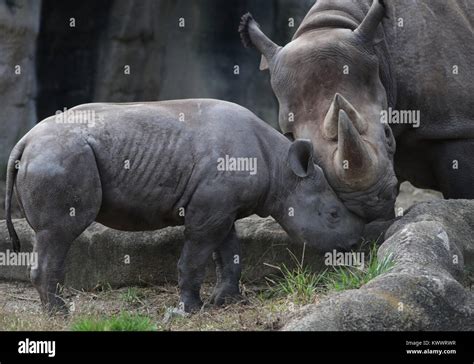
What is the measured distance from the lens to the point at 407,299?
5145mm

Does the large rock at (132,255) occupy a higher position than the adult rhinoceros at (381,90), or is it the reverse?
the adult rhinoceros at (381,90)

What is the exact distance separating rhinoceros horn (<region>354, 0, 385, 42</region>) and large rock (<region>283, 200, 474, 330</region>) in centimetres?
204

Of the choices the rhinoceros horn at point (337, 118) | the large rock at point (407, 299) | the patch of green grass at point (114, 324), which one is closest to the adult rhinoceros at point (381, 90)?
the rhinoceros horn at point (337, 118)

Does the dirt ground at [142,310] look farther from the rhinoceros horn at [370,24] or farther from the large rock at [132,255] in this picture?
the rhinoceros horn at [370,24]

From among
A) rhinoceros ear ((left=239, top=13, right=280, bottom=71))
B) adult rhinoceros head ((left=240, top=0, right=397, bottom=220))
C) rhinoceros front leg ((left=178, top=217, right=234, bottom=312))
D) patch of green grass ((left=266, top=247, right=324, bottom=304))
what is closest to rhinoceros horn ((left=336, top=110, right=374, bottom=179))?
adult rhinoceros head ((left=240, top=0, right=397, bottom=220))

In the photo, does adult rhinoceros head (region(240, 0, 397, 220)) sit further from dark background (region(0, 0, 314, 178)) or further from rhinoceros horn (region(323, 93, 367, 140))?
dark background (region(0, 0, 314, 178))

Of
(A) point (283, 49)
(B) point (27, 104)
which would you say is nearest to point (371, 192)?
(A) point (283, 49)

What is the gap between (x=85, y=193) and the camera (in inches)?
258

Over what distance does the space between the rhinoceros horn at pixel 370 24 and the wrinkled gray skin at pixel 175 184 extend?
1070mm

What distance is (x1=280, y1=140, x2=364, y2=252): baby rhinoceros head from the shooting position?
23.1ft

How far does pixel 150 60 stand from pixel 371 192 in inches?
209

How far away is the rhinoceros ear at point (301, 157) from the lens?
22.9 feet

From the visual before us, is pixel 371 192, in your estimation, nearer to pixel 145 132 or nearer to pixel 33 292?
pixel 145 132

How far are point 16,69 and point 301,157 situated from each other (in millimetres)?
4545
